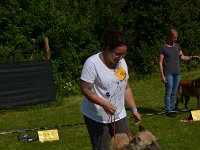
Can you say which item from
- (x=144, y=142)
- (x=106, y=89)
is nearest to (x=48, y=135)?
(x=106, y=89)

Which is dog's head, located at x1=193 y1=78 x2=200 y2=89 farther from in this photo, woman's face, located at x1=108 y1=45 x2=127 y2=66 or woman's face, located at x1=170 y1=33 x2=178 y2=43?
woman's face, located at x1=108 y1=45 x2=127 y2=66

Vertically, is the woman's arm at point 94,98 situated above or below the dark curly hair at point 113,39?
below

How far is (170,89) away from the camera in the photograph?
892 centimetres

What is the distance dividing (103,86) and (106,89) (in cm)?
4

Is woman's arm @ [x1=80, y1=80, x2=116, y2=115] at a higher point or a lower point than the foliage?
higher

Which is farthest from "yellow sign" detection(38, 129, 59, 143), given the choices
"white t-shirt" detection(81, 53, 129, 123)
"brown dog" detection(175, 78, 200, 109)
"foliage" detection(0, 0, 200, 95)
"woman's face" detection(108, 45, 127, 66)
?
"foliage" detection(0, 0, 200, 95)

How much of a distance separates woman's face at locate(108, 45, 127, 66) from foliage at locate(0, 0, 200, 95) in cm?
894

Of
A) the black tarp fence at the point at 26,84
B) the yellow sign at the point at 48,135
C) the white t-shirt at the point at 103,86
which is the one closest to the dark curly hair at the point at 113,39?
the white t-shirt at the point at 103,86

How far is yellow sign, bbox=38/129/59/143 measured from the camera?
758cm

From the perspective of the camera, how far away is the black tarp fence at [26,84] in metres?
11.0

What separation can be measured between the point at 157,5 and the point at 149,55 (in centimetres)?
202

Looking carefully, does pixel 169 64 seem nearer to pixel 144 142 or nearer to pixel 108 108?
pixel 108 108

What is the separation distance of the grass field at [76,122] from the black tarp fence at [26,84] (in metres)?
0.20

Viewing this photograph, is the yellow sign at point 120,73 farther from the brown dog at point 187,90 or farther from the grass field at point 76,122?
the brown dog at point 187,90
